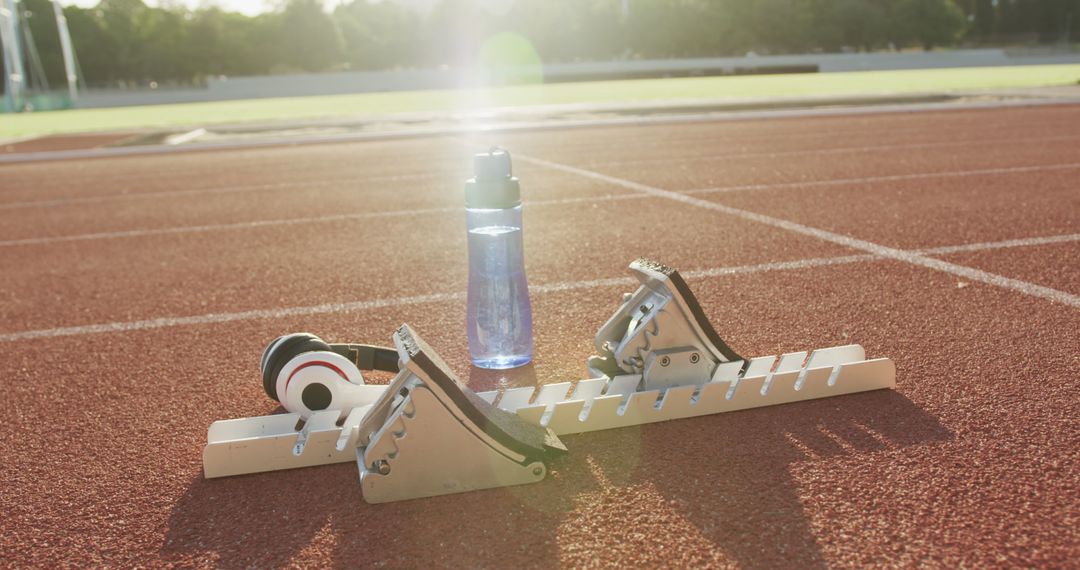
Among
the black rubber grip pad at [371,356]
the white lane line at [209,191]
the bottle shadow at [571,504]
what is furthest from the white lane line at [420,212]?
the bottle shadow at [571,504]

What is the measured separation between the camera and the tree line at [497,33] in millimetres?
82438

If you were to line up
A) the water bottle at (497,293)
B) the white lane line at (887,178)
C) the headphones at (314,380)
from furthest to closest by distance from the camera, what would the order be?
the white lane line at (887,178) < the water bottle at (497,293) < the headphones at (314,380)

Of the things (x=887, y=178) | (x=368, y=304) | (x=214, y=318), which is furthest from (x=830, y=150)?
(x=214, y=318)

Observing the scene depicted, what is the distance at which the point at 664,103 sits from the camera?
26000mm

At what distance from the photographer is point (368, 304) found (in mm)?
4629

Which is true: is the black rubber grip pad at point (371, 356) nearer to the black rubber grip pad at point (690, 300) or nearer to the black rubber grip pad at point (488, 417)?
the black rubber grip pad at point (488, 417)

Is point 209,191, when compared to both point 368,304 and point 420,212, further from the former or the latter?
point 368,304

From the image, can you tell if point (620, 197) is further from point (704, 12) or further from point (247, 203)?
point (704, 12)

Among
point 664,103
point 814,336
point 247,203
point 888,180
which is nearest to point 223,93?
point 664,103

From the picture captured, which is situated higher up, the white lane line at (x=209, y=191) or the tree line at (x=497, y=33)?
the tree line at (x=497, y=33)

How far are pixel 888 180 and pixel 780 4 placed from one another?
3139 inches

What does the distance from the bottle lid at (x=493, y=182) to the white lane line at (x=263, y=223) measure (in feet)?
16.5

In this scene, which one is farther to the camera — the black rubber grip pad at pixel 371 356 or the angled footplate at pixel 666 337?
the black rubber grip pad at pixel 371 356

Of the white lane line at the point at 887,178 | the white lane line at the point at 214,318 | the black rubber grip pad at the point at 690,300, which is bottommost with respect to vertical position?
the white lane line at the point at 214,318
